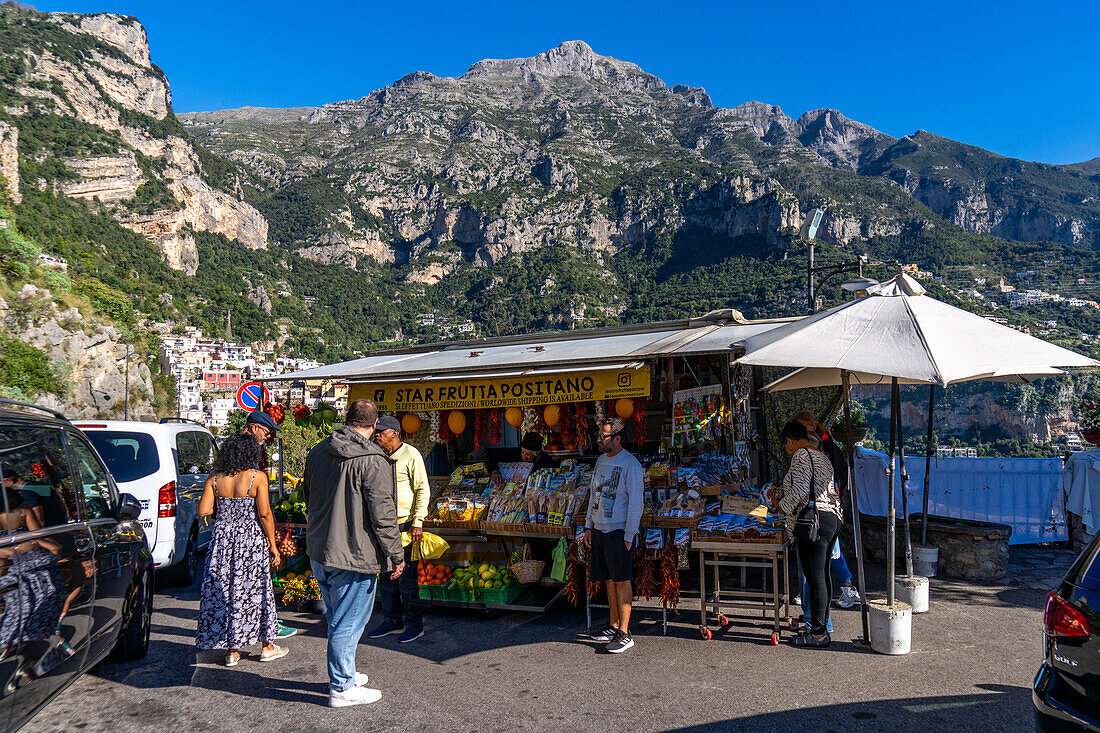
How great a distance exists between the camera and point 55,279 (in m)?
46.1

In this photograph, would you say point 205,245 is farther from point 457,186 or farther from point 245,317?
point 457,186

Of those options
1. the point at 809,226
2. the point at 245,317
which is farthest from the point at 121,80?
the point at 809,226

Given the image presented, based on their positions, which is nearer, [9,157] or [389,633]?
[389,633]

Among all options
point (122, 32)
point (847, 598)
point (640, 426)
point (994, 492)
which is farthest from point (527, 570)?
point (122, 32)

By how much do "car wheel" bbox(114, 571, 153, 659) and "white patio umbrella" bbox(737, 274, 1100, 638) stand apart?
16.6ft

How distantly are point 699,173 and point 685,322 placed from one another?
117022 mm

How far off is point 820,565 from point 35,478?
5441 millimetres

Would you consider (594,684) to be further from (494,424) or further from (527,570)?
(494,424)

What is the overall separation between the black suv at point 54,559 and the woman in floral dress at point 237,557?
0.52 metres

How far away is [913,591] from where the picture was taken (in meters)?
5.78

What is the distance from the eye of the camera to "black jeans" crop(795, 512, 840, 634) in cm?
508

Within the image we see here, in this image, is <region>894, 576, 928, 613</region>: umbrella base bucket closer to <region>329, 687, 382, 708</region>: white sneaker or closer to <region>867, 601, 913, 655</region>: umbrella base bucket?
<region>867, 601, 913, 655</region>: umbrella base bucket

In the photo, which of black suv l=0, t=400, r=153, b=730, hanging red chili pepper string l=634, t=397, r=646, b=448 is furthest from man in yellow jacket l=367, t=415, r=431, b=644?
hanging red chili pepper string l=634, t=397, r=646, b=448

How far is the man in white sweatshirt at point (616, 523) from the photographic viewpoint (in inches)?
200
